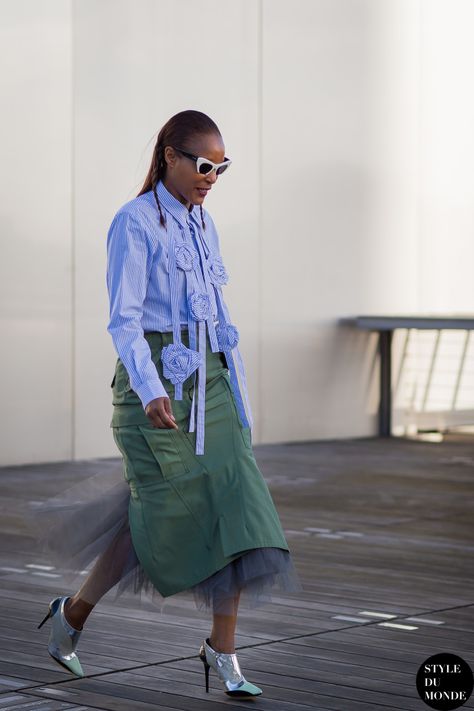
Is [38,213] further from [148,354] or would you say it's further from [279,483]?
[148,354]

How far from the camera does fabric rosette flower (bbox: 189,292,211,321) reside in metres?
4.29

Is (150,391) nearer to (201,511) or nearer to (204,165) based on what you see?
(201,511)

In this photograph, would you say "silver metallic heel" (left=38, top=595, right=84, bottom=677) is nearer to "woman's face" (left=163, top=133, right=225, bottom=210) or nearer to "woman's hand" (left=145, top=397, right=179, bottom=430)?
"woman's hand" (left=145, top=397, right=179, bottom=430)

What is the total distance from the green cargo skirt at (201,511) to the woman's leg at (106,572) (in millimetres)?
123

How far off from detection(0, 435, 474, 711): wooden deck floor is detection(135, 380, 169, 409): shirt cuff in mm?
573

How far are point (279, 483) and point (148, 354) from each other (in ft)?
19.0

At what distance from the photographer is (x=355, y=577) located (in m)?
6.48

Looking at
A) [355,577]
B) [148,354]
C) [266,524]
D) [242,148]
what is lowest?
[355,577]

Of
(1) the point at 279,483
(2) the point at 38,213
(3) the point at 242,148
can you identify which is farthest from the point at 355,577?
(3) the point at 242,148

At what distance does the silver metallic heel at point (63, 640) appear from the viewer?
4.55 meters

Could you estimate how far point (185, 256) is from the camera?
4320mm

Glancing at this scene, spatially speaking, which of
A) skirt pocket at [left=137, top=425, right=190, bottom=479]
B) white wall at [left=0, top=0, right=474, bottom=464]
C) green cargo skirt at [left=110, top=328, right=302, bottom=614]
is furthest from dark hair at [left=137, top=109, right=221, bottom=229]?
white wall at [left=0, top=0, right=474, bottom=464]

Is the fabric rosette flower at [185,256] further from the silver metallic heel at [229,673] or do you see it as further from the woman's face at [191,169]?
the silver metallic heel at [229,673]

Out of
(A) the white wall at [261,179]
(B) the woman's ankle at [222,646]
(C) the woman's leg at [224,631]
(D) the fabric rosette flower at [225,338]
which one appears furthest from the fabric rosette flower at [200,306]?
(A) the white wall at [261,179]
